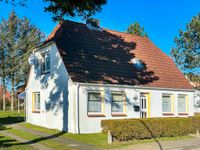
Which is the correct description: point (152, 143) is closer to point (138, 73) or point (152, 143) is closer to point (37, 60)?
point (138, 73)

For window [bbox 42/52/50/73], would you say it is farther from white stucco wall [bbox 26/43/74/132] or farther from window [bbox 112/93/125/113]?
window [bbox 112/93/125/113]

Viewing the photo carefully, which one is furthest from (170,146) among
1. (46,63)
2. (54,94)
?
(46,63)

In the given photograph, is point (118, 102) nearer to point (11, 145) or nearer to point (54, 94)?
point (54, 94)

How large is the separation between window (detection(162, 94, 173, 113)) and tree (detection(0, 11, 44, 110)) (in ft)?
96.9

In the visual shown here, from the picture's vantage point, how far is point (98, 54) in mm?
22609

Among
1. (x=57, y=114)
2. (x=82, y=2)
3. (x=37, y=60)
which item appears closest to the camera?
(x=82, y=2)

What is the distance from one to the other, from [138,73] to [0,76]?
31.9 metres

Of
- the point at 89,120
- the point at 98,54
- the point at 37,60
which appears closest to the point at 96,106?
the point at 89,120

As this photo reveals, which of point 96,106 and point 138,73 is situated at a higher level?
point 138,73

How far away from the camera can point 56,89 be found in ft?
70.0

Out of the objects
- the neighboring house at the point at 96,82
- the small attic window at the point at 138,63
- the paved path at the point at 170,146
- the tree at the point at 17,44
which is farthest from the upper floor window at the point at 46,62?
the tree at the point at 17,44

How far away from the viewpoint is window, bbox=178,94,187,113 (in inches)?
1019

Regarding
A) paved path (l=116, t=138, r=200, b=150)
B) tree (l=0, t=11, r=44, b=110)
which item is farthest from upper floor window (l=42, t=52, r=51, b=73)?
tree (l=0, t=11, r=44, b=110)

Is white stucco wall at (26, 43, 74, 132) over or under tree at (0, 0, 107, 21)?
under
